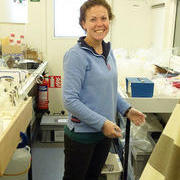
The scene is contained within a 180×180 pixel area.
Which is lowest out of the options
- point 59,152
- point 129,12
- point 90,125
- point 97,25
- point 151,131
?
point 59,152

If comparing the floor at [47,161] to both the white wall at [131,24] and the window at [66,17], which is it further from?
the white wall at [131,24]

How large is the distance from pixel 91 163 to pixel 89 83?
510mm

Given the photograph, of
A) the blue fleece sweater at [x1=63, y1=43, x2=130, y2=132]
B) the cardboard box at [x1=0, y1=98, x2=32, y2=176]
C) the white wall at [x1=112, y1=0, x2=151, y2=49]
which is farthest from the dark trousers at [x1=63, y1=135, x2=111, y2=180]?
the white wall at [x1=112, y1=0, x2=151, y2=49]

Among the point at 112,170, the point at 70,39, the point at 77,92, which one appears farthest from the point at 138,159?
the point at 70,39

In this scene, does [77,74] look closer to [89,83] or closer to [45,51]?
[89,83]

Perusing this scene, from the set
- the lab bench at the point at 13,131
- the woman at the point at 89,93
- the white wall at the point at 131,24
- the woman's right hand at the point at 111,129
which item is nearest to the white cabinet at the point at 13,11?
the white wall at the point at 131,24

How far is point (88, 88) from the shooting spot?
126cm

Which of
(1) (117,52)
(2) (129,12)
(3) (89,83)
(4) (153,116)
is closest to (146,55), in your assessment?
(1) (117,52)

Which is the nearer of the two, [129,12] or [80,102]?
[80,102]

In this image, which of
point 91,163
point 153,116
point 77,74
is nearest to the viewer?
point 77,74

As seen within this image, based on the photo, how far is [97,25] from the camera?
128 centimetres

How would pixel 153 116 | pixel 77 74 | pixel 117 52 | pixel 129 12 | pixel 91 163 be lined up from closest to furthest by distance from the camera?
1. pixel 77 74
2. pixel 91 163
3. pixel 153 116
4. pixel 117 52
5. pixel 129 12

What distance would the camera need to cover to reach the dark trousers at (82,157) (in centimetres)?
133

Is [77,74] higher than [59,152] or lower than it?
higher
